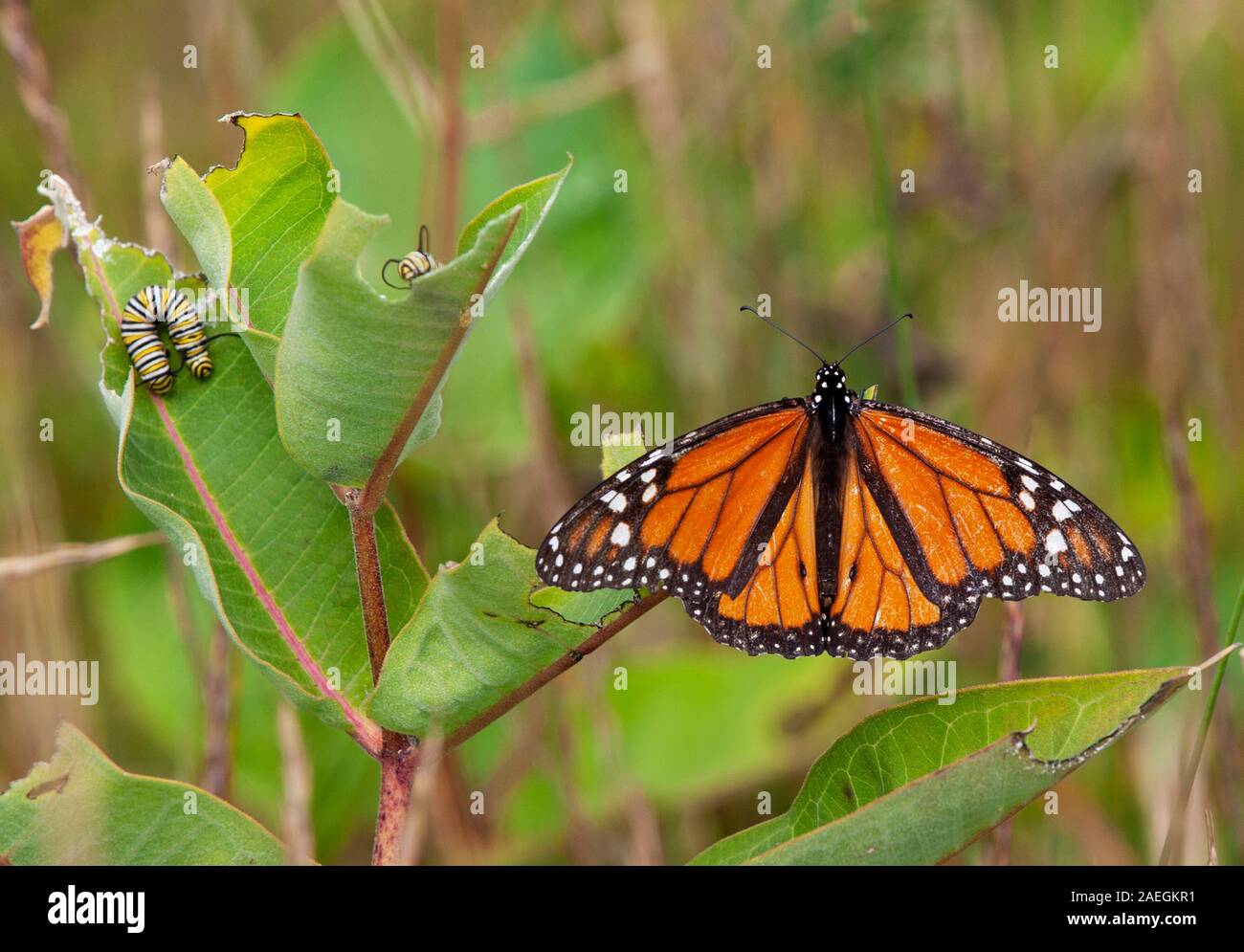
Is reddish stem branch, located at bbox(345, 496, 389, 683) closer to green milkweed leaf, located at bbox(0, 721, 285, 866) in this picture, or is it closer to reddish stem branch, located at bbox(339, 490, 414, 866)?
reddish stem branch, located at bbox(339, 490, 414, 866)

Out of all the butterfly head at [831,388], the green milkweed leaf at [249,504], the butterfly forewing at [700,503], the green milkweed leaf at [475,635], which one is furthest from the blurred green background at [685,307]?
the green milkweed leaf at [475,635]

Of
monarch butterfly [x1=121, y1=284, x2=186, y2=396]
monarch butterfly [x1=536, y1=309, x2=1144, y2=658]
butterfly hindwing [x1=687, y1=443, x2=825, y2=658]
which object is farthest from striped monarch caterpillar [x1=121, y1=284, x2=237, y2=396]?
butterfly hindwing [x1=687, y1=443, x2=825, y2=658]

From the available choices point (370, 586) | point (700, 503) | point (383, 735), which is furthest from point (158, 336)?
point (700, 503)

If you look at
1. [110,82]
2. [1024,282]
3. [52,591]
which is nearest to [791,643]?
[52,591]

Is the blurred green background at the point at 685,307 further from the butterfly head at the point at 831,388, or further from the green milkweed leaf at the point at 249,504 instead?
the green milkweed leaf at the point at 249,504

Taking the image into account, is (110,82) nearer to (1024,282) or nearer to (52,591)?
(52,591)

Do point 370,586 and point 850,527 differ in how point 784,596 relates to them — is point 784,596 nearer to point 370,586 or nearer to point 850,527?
point 850,527
